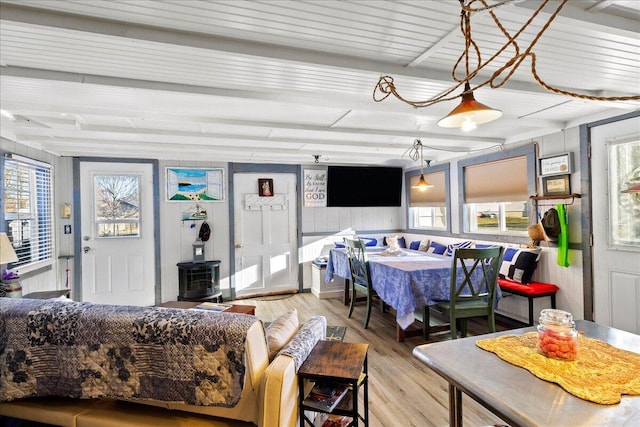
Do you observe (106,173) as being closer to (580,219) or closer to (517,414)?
(517,414)

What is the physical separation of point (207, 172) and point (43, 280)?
2399mm

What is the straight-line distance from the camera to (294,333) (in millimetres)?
2008

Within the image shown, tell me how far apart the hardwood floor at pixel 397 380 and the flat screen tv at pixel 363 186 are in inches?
77.2

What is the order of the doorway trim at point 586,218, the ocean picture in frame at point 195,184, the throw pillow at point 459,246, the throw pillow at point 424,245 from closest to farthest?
the doorway trim at point 586,218 → the throw pillow at point 459,246 → the ocean picture in frame at point 195,184 → the throw pillow at point 424,245

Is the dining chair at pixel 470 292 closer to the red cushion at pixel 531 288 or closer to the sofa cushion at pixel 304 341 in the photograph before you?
the red cushion at pixel 531 288

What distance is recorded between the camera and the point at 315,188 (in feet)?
18.8

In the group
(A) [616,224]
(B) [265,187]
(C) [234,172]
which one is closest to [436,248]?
(A) [616,224]

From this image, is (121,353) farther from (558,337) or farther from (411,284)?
(411,284)

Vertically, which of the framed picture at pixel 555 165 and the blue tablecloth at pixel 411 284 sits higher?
the framed picture at pixel 555 165

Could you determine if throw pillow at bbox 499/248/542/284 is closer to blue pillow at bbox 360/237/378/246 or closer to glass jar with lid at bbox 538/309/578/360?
blue pillow at bbox 360/237/378/246

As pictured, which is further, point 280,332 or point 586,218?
point 586,218

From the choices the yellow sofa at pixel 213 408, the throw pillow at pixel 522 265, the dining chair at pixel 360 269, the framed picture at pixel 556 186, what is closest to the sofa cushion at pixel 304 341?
the yellow sofa at pixel 213 408

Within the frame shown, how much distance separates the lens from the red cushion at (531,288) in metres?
3.53

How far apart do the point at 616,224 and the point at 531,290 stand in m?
0.96
